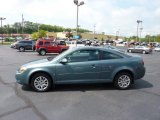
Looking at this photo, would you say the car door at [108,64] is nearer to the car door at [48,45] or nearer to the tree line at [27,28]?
the car door at [48,45]

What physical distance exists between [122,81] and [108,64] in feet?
2.58

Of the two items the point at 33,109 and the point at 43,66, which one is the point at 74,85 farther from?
the point at 33,109

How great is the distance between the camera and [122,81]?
8828 mm

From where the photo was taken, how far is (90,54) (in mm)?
8656

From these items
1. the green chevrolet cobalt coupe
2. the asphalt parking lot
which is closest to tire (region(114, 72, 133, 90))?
the green chevrolet cobalt coupe

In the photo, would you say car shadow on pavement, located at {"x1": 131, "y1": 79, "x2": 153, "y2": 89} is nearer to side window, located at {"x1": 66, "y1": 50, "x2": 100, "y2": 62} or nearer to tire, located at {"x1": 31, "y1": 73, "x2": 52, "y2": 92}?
side window, located at {"x1": 66, "y1": 50, "x2": 100, "y2": 62}

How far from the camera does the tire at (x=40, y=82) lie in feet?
27.6

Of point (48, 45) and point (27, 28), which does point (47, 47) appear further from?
point (27, 28)

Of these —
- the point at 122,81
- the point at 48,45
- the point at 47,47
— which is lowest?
the point at 122,81

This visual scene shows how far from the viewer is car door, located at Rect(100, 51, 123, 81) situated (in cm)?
861

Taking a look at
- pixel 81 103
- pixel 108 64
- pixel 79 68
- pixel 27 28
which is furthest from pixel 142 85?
pixel 27 28

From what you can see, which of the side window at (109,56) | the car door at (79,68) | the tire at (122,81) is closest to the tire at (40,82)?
the car door at (79,68)

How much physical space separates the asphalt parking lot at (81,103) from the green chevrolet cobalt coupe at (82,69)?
0.32 meters

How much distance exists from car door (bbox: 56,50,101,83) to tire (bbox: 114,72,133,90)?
672 millimetres
